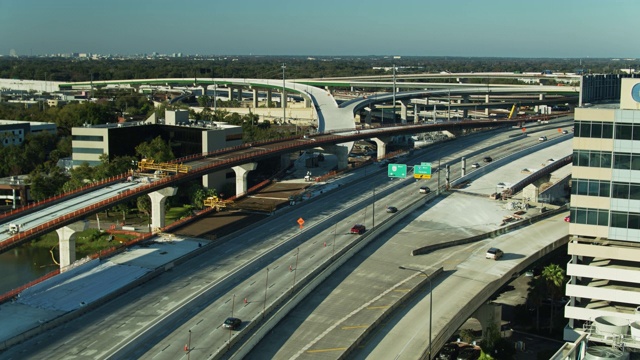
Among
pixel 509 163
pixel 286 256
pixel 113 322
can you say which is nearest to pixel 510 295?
pixel 286 256

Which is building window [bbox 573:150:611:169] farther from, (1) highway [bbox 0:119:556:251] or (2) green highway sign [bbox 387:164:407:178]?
(2) green highway sign [bbox 387:164:407:178]

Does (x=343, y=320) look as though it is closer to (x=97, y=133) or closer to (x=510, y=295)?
(x=510, y=295)

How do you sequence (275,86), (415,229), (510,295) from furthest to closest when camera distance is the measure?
(275,86) → (415,229) → (510,295)

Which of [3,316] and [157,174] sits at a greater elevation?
[157,174]

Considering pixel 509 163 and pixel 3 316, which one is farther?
pixel 509 163

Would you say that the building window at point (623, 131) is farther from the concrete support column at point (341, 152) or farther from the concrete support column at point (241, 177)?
the concrete support column at point (341, 152)

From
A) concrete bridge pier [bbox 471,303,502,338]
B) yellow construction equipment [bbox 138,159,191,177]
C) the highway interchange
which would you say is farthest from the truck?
concrete bridge pier [bbox 471,303,502,338]
